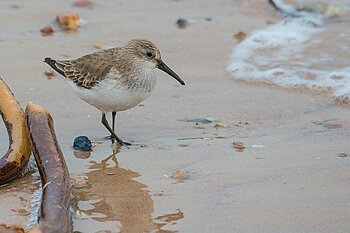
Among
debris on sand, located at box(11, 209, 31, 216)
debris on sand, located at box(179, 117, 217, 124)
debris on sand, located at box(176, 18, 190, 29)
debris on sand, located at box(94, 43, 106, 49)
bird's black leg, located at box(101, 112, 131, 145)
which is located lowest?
debris on sand, located at box(176, 18, 190, 29)

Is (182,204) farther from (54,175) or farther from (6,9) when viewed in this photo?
(6,9)

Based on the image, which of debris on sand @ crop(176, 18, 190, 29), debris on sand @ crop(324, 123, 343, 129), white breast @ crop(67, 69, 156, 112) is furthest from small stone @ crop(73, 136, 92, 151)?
debris on sand @ crop(176, 18, 190, 29)

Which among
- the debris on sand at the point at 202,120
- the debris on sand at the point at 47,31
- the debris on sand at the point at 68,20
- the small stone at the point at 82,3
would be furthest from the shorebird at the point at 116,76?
the small stone at the point at 82,3

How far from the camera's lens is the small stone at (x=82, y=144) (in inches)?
228

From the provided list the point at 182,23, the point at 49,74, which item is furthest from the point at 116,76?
the point at 182,23

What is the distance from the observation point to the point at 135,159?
5699 mm

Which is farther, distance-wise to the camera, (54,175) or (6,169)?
(6,169)

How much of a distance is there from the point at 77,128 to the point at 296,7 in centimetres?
383

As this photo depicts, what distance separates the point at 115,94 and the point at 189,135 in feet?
1.99

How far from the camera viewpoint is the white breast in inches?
241

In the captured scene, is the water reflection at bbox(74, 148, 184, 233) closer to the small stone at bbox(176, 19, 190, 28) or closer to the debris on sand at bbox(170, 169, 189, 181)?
the debris on sand at bbox(170, 169, 189, 181)

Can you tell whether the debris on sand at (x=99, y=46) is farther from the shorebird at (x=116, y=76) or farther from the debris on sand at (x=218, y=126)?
the debris on sand at (x=218, y=126)

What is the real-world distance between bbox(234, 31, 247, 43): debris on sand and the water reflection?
3.08 meters

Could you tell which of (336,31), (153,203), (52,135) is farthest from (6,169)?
(336,31)
